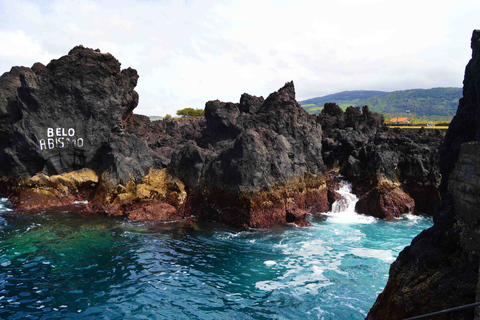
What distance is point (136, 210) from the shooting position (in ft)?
63.4

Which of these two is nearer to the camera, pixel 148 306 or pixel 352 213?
pixel 148 306

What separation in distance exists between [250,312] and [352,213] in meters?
16.7

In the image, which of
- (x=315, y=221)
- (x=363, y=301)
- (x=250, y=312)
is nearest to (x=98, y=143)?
(x=315, y=221)

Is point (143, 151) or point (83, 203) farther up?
point (143, 151)

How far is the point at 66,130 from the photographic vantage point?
2348 cm

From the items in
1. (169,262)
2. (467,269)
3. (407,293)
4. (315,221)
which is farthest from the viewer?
(315,221)

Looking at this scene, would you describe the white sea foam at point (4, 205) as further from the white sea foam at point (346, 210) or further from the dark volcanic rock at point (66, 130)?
the white sea foam at point (346, 210)

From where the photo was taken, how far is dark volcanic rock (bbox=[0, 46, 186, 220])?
73.2 feet

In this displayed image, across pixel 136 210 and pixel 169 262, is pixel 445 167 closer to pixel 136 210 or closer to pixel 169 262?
pixel 169 262

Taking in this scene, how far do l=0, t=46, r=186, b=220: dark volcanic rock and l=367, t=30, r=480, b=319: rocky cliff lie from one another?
18411 mm

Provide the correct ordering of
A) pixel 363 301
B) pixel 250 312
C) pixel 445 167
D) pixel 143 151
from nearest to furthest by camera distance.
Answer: pixel 445 167 < pixel 250 312 < pixel 363 301 < pixel 143 151

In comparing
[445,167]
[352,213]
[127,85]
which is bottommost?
[352,213]

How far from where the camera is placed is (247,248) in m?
14.9

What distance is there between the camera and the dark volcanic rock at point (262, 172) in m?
18.3
